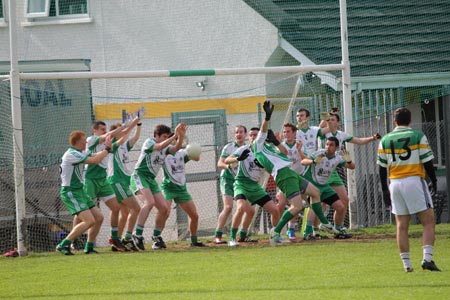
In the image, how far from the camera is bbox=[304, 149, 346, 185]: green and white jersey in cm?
1789

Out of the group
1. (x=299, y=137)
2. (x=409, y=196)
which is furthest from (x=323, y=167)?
(x=409, y=196)

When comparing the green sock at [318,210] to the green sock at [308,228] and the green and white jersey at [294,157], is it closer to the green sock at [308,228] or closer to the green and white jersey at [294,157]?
the green sock at [308,228]

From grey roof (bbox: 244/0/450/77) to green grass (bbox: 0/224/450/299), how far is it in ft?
17.6

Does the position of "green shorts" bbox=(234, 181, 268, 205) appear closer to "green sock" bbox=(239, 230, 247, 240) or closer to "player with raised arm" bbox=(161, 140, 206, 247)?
"green sock" bbox=(239, 230, 247, 240)

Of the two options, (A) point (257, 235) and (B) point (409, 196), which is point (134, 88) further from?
(B) point (409, 196)

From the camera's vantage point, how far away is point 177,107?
20.2 metres

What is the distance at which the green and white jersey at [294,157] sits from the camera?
17.7 metres

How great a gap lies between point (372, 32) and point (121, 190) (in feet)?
24.3

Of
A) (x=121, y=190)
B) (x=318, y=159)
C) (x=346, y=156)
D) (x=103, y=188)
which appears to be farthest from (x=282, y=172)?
(x=103, y=188)

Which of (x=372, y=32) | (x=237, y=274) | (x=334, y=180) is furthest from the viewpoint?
(x=372, y=32)

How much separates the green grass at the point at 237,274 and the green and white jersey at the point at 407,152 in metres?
1.19

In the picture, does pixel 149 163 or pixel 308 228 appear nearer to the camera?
pixel 149 163

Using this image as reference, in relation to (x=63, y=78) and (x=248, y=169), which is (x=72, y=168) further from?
(x=248, y=169)

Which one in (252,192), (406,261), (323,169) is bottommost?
(406,261)
